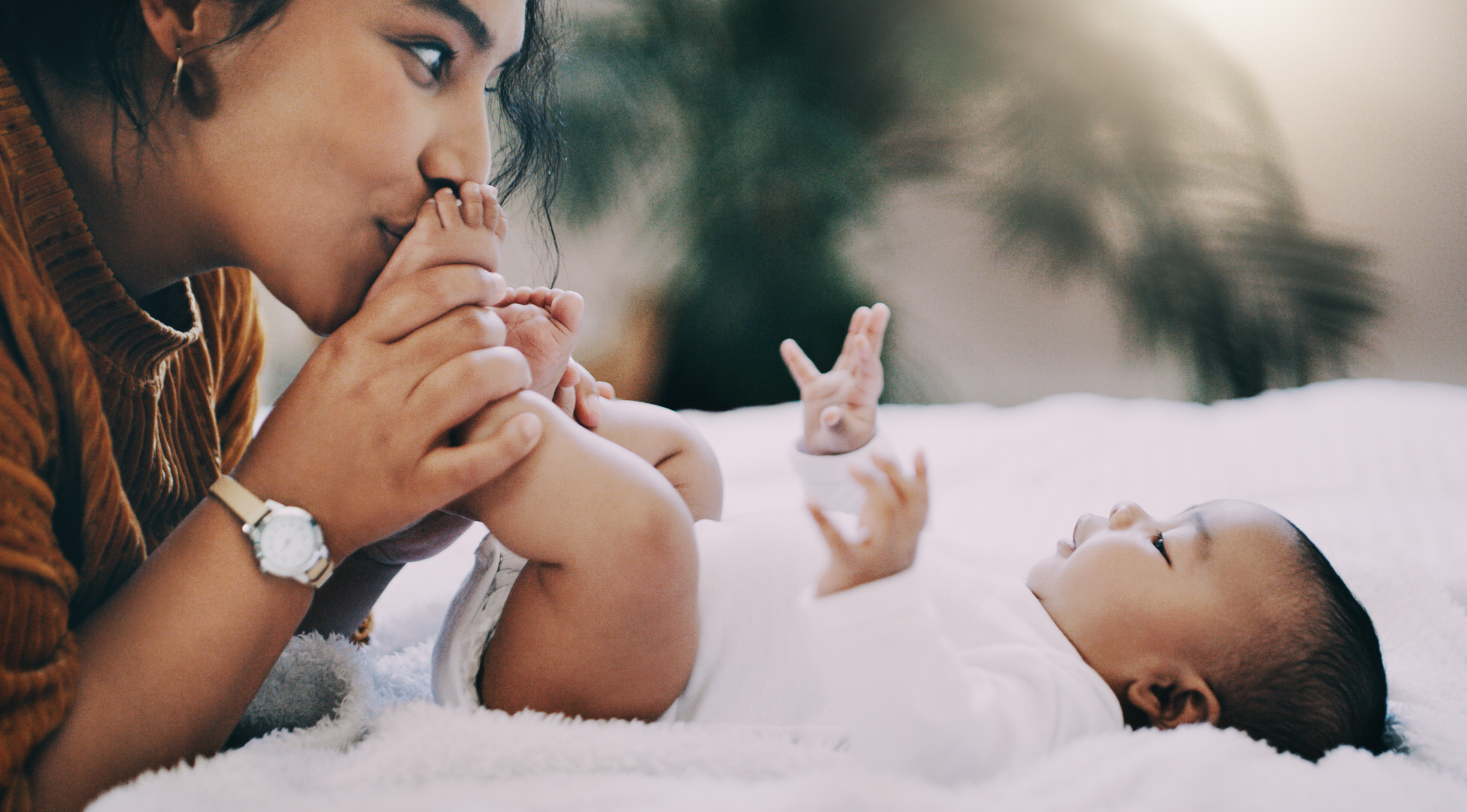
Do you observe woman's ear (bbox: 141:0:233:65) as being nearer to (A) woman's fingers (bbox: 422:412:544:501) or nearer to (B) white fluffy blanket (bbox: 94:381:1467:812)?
(A) woman's fingers (bbox: 422:412:544:501)

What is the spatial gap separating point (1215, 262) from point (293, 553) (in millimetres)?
1907

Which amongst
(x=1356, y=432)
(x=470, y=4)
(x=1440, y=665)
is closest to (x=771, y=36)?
(x=1356, y=432)

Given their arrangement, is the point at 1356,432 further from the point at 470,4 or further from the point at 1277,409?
the point at 470,4

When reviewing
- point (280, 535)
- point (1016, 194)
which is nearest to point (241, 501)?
point (280, 535)

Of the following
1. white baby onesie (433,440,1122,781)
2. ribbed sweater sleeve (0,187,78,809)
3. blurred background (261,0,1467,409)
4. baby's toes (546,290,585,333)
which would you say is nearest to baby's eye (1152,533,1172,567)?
white baby onesie (433,440,1122,781)

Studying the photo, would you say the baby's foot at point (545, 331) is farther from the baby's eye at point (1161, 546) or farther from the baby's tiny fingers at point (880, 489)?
the baby's eye at point (1161, 546)

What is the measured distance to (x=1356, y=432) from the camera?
1.38 m

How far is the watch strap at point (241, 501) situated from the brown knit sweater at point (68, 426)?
86 millimetres

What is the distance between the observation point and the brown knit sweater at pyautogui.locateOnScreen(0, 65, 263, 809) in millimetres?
475

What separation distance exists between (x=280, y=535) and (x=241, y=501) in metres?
0.04

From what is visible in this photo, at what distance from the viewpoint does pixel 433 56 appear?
25.5 inches

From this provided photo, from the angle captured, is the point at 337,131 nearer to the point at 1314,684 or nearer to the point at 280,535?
the point at 280,535

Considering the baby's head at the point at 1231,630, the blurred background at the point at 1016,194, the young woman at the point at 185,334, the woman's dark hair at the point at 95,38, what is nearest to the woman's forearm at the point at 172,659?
the young woman at the point at 185,334

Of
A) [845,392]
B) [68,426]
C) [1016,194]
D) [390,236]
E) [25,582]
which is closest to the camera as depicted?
[25,582]
